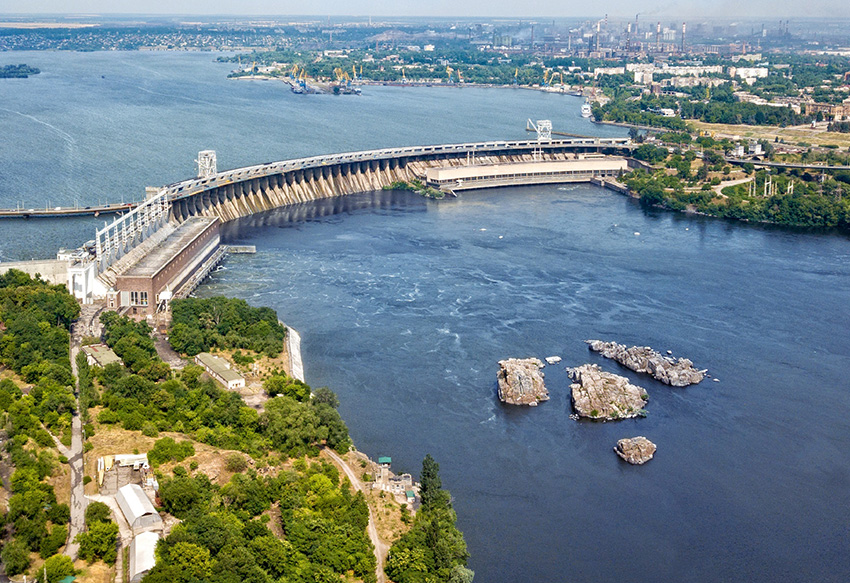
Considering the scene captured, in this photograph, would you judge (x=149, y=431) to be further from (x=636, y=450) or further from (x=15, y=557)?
(x=636, y=450)

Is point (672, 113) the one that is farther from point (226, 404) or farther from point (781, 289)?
point (226, 404)

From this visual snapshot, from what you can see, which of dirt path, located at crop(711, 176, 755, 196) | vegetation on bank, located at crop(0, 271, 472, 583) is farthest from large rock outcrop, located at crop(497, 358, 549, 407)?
dirt path, located at crop(711, 176, 755, 196)

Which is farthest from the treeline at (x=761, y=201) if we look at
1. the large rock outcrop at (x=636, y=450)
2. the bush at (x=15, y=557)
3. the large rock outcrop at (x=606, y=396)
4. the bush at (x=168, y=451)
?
the bush at (x=15, y=557)

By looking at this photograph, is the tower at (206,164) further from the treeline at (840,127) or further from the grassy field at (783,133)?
the treeline at (840,127)

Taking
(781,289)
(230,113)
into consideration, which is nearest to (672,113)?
(230,113)

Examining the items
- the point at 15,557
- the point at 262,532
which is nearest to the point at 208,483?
the point at 262,532

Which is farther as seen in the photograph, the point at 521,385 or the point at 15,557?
the point at 521,385
